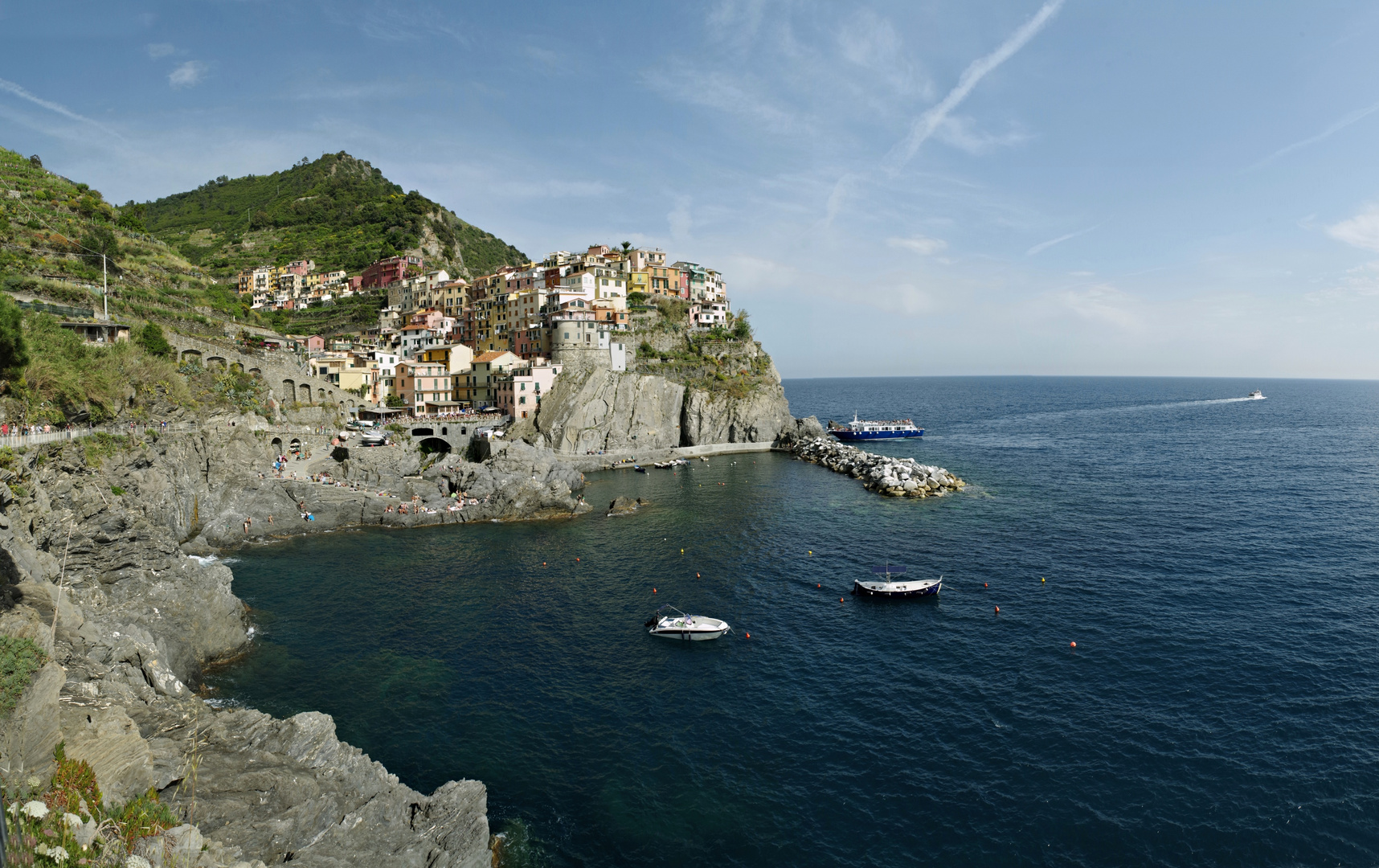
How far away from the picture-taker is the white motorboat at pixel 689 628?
35719mm

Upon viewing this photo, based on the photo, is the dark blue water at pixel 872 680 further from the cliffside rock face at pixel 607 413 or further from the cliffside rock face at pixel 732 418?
the cliffside rock face at pixel 732 418

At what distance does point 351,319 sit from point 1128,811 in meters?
145

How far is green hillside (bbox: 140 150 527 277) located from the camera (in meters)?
158

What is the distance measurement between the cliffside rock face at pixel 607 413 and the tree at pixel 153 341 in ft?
134

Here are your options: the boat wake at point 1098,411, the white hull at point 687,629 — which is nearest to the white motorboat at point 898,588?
the white hull at point 687,629

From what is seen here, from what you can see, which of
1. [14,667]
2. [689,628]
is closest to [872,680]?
[689,628]

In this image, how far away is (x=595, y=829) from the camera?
2181 centimetres

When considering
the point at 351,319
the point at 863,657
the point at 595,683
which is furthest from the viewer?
the point at 351,319

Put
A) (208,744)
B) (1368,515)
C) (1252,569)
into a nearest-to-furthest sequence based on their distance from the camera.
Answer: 1. (208,744)
2. (1252,569)
3. (1368,515)

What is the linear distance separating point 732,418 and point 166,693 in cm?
8270

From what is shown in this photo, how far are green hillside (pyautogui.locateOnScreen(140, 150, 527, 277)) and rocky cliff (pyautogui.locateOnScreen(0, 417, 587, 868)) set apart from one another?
120m

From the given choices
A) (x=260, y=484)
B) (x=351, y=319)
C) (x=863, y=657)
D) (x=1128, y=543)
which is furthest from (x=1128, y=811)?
(x=351, y=319)

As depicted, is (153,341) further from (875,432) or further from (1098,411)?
(1098,411)

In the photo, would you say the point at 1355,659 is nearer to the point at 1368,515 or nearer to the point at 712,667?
the point at 712,667
